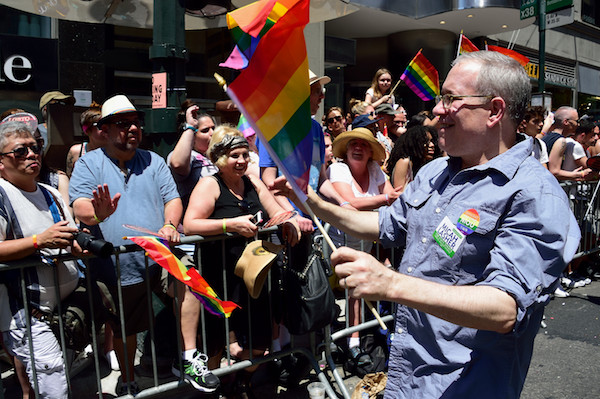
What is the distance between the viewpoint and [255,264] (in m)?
3.40

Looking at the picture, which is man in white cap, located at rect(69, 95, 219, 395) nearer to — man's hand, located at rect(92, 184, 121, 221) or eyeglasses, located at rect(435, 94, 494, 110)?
man's hand, located at rect(92, 184, 121, 221)

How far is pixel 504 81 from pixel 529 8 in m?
13.6

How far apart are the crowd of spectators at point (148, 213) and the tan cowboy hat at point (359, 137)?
0.5 inches

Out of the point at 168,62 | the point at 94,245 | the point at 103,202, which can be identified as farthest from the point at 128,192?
the point at 168,62

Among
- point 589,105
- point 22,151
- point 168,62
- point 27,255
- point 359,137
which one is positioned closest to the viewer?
point 27,255

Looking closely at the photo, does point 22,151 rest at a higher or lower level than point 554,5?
lower

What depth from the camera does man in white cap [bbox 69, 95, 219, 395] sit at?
3637mm

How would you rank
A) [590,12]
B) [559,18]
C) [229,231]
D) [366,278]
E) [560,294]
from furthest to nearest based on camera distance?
1. [590,12]
2. [559,18]
3. [560,294]
4. [229,231]
5. [366,278]

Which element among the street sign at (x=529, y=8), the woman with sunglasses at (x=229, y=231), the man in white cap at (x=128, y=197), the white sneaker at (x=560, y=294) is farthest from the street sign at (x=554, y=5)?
the man in white cap at (x=128, y=197)

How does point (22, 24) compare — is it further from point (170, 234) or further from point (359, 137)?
point (170, 234)

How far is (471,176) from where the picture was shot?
1.98 m

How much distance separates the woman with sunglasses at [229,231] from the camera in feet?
12.1

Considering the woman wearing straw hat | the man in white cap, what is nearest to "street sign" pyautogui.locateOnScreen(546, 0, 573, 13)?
the woman wearing straw hat

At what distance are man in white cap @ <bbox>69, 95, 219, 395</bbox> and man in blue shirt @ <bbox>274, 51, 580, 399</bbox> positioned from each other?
1934 mm
